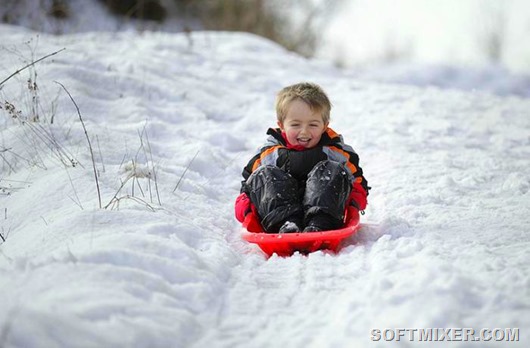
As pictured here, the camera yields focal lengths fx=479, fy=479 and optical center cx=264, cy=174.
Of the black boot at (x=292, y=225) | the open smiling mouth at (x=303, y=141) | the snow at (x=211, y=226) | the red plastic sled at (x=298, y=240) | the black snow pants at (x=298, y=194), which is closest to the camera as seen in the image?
the snow at (x=211, y=226)

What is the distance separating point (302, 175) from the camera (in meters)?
2.87

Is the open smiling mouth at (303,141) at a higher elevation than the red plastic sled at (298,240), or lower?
higher

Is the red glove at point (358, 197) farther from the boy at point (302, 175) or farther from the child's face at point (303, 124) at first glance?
the child's face at point (303, 124)

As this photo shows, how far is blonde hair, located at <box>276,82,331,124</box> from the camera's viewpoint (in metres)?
2.84

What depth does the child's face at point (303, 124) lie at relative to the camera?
9.33 feet

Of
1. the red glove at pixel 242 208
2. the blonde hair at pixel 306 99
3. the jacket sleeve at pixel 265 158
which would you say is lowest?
the red glove at pixel 242 208

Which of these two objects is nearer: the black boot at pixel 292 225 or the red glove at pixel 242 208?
the black boot at pixel 292 225

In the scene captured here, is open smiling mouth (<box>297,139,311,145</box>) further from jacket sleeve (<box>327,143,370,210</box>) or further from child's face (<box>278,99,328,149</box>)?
jacket sleeve (<box>327,143,370,210</box>)

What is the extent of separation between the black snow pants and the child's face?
8.1 inches

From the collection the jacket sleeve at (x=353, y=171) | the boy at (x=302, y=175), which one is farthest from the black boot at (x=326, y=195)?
the jacket sleeve at (x=353, y=171)

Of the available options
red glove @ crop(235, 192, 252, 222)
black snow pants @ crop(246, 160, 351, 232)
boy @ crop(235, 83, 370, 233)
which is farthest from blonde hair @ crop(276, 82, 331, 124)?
red glove @ crop(235, 192, 252, 222)

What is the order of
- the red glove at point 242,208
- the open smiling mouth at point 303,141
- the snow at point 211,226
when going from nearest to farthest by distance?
the snow at point 211,226 < the red glove at point 242,208 < the open smiling mouth at point 303,141

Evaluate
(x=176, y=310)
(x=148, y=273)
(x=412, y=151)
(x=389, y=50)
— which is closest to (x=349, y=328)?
(x=176, y=310)

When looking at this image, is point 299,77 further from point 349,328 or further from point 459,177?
point 349,328
